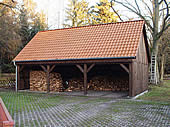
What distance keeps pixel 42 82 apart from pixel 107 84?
536cm

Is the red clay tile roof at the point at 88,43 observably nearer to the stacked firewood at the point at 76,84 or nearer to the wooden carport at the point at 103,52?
the wooden carport at the point at 103,52

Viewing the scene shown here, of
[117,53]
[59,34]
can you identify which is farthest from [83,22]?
[117,53]

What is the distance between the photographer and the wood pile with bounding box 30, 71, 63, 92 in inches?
673

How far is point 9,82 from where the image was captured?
20562mm

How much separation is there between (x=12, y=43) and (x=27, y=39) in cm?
343

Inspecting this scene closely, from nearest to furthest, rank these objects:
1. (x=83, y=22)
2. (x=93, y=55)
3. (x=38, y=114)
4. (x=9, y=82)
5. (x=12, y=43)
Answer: (x=38, y=114) < (x=93, y=55) < (x=9, y=82) < (x=12, y=43) < (x=83, y=22)

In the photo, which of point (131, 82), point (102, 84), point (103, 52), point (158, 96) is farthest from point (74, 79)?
point (158, 96)

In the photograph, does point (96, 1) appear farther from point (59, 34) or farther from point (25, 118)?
point (25, 118)

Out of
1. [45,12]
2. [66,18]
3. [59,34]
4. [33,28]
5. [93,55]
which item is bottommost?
[93,55]

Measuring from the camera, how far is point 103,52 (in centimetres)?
1398

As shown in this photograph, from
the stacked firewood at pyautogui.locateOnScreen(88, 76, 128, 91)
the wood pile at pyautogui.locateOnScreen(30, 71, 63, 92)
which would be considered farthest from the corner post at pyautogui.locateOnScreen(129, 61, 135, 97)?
the wood pile at pyautogui.locateOnScreen(30, 71, 63, 92)

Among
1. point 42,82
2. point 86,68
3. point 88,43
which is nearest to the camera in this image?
point 86,68

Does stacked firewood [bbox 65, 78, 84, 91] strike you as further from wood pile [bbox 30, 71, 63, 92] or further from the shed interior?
wood pile [bbox 30, 71, 63, 92]

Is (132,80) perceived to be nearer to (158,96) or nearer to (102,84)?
(158,96)
